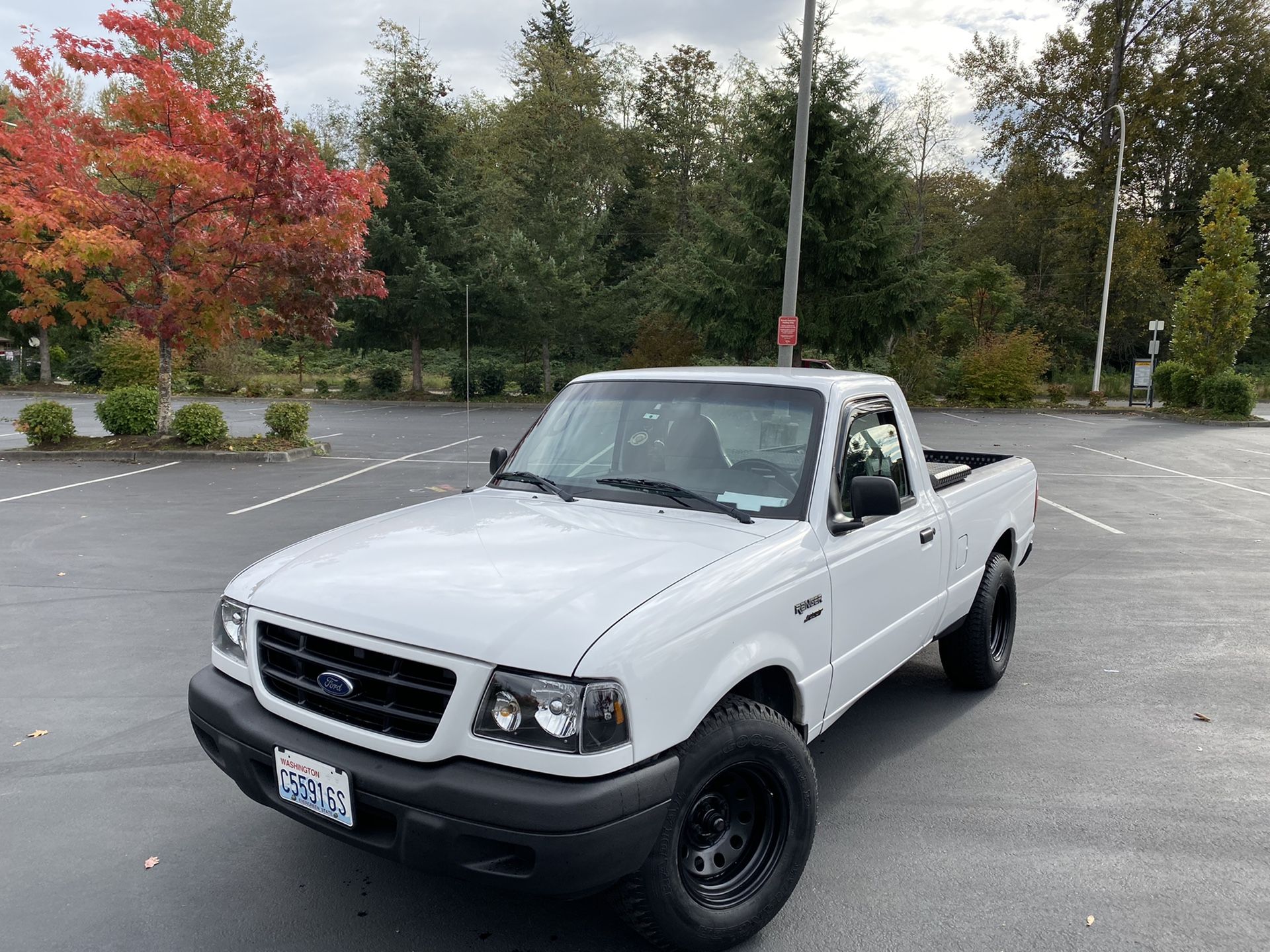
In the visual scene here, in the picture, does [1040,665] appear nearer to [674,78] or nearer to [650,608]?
[650,608]

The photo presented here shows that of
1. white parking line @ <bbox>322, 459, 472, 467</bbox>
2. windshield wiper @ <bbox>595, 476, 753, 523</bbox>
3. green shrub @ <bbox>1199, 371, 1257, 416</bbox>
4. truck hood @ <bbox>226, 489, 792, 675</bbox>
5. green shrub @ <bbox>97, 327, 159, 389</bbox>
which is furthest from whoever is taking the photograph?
green shrub @ <bbox>97, 327, 159, 389</bbox>

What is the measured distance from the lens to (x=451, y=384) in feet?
104

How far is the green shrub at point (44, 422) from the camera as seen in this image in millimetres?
15406

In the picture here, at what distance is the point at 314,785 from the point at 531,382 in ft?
98.9

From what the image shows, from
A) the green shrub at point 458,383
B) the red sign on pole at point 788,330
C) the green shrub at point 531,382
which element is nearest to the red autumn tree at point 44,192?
the red sign on pole at point 788,330

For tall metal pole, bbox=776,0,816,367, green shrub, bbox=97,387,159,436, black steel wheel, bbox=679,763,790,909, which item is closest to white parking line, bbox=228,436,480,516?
green shrub, bbox=97,387,159,436

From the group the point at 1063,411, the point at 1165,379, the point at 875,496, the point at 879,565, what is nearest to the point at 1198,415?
the point at 1165,379

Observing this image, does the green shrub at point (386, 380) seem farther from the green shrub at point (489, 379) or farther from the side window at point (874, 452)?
the side window at point (874, 452)

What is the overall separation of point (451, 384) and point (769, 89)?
1431 centimetres

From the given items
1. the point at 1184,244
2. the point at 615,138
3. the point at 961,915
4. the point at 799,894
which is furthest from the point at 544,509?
the point at 1184,244

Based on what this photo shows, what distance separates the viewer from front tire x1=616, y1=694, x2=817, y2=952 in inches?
100.0

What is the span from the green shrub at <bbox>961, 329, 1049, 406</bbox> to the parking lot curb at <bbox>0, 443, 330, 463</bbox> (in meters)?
24.4

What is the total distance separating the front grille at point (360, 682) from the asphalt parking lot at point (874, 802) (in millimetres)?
816

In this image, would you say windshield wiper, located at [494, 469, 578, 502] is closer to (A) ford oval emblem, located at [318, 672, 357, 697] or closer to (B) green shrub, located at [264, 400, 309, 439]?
(A) ford oval emblem, located at [318, 672, 357, 697]
